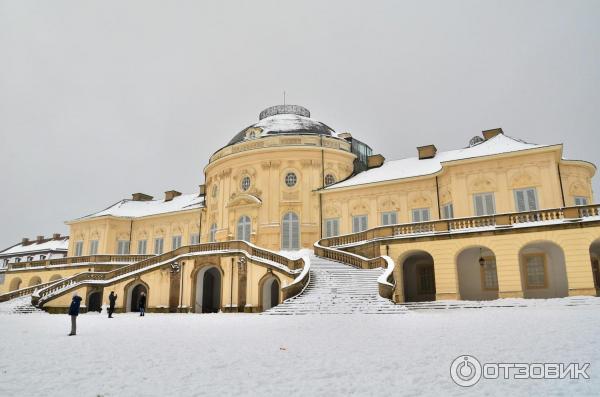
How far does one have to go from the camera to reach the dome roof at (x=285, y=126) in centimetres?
3869

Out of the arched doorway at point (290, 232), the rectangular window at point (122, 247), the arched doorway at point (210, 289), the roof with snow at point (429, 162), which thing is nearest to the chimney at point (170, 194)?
the rectangular window at point (122, 247)

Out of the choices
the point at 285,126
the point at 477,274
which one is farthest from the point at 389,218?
the point at 285,126

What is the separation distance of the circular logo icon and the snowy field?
0.43 ft

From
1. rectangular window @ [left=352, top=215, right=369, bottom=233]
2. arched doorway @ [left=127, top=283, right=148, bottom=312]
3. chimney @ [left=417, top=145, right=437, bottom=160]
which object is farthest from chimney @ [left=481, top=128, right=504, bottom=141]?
arched doorway @ [left=127, top=283, right=148, bottom=312]

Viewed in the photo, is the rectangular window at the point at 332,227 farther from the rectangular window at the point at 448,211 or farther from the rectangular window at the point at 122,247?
the rectangular window at the point at 122,247

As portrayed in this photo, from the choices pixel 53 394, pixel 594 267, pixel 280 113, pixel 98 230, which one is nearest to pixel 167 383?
pixel 53 394

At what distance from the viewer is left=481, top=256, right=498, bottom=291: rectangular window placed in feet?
85.9

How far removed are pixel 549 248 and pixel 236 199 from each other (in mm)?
22294

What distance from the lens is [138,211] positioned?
4969cm

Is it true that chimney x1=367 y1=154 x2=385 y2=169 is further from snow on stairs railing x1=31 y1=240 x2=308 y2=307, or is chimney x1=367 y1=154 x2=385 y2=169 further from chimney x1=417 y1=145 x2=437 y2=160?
snow on stairs railing x1=31 y1=240 x2=308 y2=307

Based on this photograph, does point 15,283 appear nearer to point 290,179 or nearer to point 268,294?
point 290,179

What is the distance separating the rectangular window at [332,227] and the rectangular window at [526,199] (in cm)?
1274

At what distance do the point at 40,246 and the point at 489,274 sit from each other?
6739 centimetres

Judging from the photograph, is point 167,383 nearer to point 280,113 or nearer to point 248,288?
point 248,288
